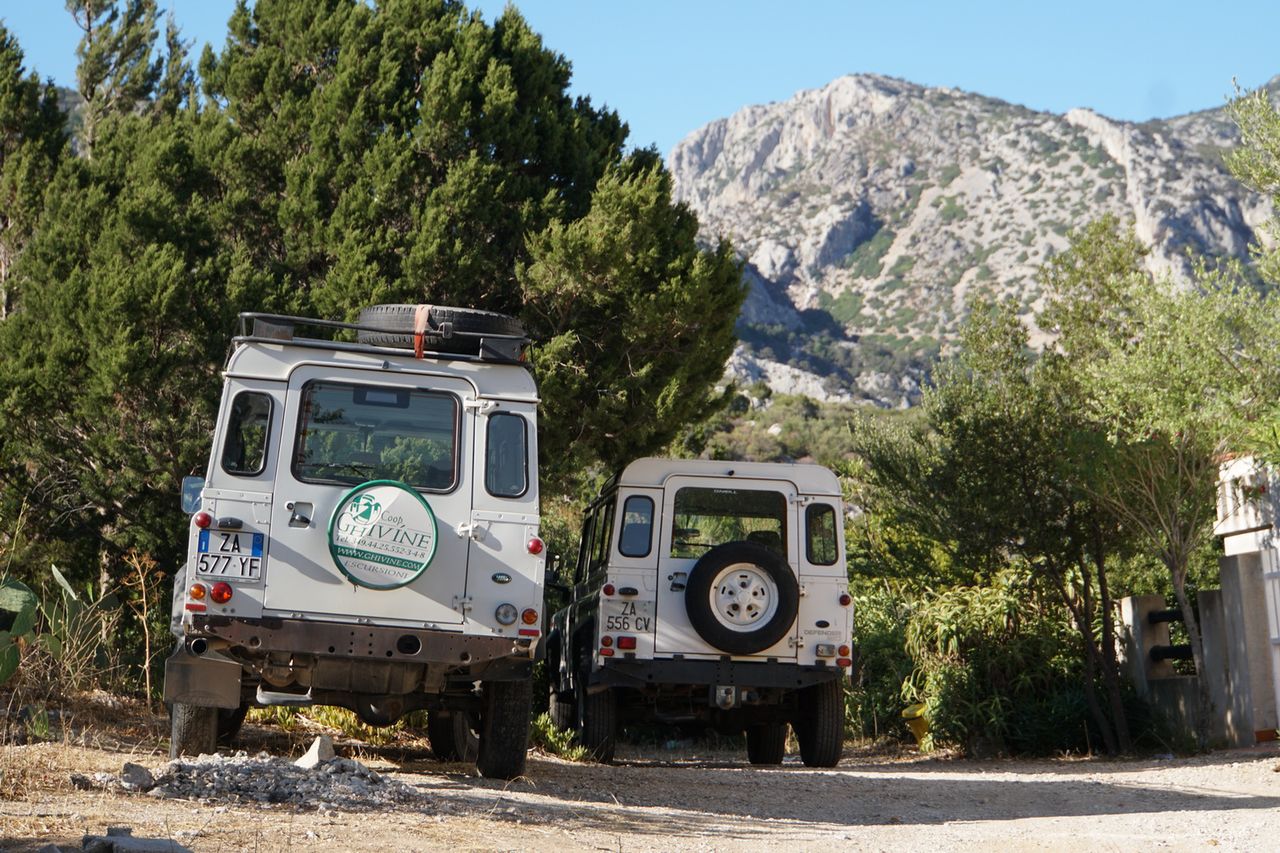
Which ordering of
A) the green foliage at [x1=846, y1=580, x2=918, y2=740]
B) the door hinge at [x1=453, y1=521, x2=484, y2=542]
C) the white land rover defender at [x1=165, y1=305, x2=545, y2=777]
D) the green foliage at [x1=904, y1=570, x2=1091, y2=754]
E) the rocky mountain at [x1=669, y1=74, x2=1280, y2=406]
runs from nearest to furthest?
the white land rover defender at [x1=165, y1=305, x2=545, y2=777] → the door hinge at [x1=453, y1=521, x2=484, y2=542] → the green foliage at [x1=904, y1=570, x2=1091, y2=754] → the green foliage at [x1=846, y1=580, x2=918, y2=740] → the rocky mountain at [x1=669, y1=74, x2=1280, y2=406]

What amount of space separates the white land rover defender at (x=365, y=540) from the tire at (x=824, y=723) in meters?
3.93

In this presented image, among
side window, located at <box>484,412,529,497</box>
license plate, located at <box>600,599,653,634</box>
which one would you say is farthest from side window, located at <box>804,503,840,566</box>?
side window, located at <box>484,412,529,497</box>

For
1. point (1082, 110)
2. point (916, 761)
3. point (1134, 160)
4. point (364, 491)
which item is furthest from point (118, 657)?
point (1082, 110)

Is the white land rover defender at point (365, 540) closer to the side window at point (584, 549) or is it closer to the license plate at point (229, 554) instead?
the license plate at point (229, 554)

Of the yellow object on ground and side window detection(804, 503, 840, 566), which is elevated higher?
side window detection(804, 503, 840, 566)

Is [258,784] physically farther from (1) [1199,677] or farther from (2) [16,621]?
(1) [1199,677]

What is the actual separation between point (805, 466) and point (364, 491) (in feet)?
16.4

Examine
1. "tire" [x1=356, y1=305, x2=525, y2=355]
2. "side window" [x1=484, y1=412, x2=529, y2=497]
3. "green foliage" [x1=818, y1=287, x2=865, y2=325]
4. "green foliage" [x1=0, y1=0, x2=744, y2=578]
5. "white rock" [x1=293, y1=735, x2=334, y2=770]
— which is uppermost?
"green foliage" [x1=818, y1=287, x2=865, y2=325]

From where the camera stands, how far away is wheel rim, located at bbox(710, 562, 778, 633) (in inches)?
428

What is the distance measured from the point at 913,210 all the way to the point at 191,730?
106 metres

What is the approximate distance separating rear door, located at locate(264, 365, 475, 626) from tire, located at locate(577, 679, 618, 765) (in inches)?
154

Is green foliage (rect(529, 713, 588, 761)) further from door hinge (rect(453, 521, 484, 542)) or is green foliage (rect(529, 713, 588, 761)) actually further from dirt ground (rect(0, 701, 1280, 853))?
door hinge (rect(453, 521, 484, 542))

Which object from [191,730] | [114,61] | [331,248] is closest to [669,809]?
[191,730]

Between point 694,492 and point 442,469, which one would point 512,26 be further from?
point 442,469
